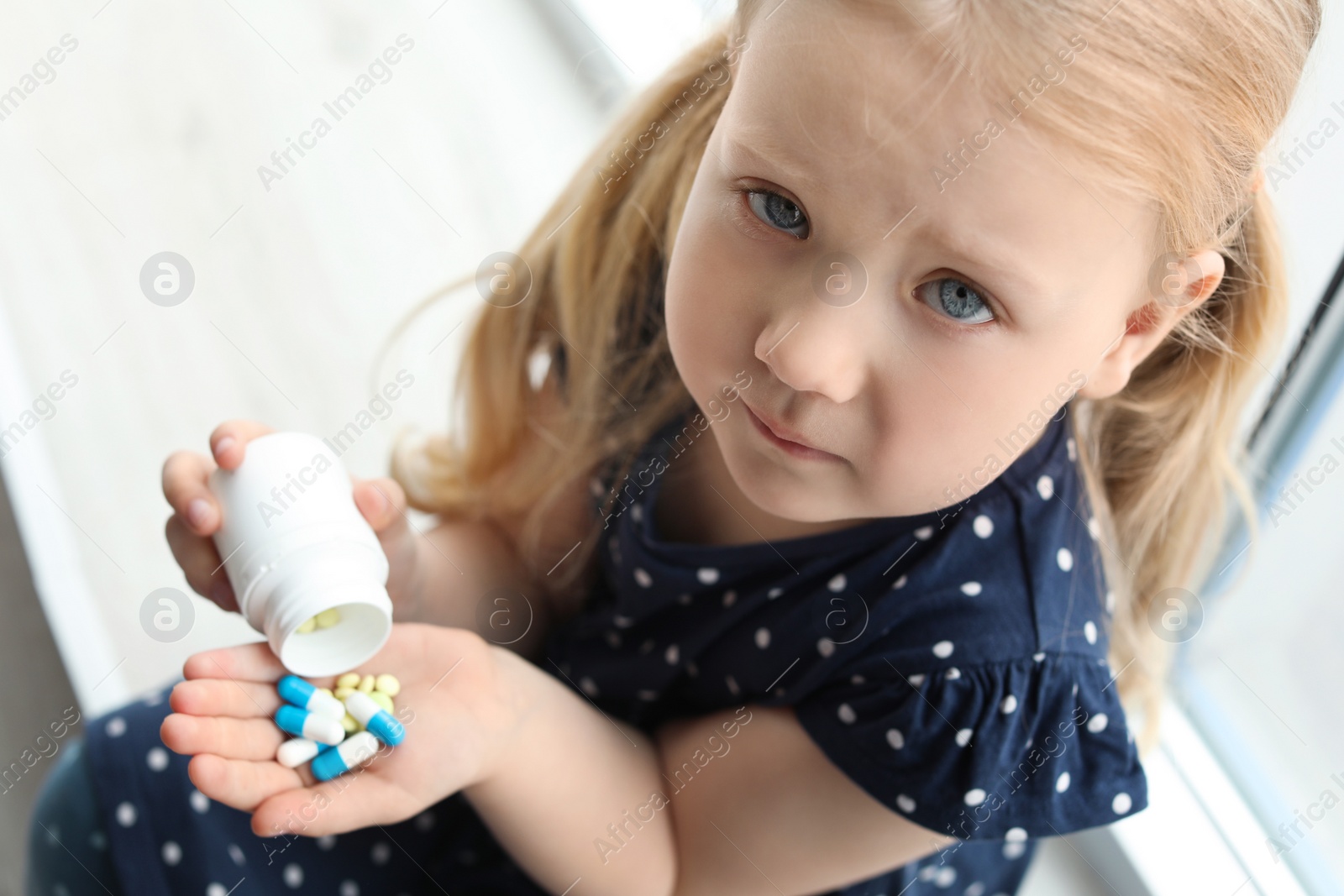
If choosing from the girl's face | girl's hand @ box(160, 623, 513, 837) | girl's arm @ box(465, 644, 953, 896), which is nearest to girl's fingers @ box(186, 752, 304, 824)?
girl's hand @ box(160, 623, 513, 837)

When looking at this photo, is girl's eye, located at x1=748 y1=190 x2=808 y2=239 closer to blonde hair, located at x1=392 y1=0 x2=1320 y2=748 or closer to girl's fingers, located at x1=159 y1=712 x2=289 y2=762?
blonde hair, located at x1=392 y1=0 x2=1320 y2=748

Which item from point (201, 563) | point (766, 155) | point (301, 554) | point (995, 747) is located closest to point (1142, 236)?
point (766, 155)

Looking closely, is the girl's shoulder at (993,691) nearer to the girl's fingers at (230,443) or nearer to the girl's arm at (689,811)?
the girl's arm at (689,811)

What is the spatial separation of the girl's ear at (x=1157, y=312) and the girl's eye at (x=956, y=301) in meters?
0.10

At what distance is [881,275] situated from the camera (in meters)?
0.50

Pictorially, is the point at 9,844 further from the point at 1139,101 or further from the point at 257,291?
the point at 1139,101

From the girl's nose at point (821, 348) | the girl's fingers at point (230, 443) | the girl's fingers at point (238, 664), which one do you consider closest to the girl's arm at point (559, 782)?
the girl's fingers at point (238, 664)

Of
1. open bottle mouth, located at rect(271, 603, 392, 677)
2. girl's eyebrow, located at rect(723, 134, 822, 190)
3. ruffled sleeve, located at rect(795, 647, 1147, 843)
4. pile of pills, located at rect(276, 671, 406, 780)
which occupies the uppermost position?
girl's eyebrow, located at rect(723, 134, 822, 190)

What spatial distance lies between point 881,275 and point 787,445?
117 mm

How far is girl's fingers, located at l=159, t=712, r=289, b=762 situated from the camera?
566mm

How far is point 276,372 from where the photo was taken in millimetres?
1283

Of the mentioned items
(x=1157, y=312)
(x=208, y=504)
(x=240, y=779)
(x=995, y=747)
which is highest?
(x=208, y=504)

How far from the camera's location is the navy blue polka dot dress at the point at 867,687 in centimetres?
63

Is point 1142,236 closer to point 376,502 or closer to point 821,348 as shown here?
point 821,348
